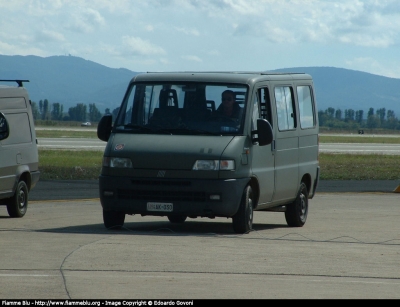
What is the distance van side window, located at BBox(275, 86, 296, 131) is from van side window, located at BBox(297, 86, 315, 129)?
405 millimetres

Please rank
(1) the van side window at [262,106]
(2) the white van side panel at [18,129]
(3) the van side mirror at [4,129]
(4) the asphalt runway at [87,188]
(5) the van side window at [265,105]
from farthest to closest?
1. (4) the asphalt runway at [87,188]
2. (2) the white van side panel at [18,129]
3. (3) the van side mirror at [4,129]
4. (5) the van side window at [265,105]
5. (1) the van side window at [262,106]

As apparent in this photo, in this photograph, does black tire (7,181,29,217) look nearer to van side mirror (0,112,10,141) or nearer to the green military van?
van side mirror (0,112,10,141)

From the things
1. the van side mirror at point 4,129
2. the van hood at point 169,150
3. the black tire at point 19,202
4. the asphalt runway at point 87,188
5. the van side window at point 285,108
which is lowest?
the asphalt runway at point 87,188

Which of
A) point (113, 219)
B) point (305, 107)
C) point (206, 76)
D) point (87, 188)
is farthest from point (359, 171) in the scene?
point (113, 219)

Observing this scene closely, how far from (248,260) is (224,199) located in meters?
2.72

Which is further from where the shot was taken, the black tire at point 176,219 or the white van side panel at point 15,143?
the white van side panel at point 15,143

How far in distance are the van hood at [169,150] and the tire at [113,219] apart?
3.35 ft

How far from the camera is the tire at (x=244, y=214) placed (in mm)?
14164

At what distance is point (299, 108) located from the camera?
54.0 feet

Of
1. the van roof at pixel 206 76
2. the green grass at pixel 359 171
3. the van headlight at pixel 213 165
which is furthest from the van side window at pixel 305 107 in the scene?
the green grass at pixel 359 171

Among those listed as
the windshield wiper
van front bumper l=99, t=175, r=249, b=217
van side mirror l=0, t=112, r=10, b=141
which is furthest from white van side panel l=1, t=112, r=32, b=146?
the windshield wiper

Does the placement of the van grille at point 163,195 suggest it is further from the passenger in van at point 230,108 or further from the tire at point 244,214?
the passenger in van at point 230,108

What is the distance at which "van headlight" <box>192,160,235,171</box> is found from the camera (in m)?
13.8

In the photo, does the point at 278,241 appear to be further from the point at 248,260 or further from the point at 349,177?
the point at 349,177
